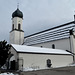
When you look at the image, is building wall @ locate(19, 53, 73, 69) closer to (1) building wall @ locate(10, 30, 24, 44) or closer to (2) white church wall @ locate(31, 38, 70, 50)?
(2) white church wall @ locate(31, 38, 70, 50)

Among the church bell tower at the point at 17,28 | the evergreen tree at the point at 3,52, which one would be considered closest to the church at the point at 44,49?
the church bell tower at the point at 17,28

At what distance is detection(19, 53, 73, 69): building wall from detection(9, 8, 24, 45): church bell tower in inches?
903

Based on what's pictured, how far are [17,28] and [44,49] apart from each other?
71.8 feet

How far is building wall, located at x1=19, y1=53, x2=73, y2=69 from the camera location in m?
17.9

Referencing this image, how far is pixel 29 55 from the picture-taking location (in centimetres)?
1859

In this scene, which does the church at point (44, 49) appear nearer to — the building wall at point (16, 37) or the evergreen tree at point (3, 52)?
the building wall at point (16, 37)

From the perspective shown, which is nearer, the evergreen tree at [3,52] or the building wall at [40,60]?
the evergreen tree at [3,52]

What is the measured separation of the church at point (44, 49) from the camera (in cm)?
1805

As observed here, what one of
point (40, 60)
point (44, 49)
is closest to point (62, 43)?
point (44, 49)

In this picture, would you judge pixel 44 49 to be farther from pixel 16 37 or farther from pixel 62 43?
pixel 16 37

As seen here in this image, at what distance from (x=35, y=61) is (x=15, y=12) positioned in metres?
28.3

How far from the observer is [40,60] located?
19672 mm

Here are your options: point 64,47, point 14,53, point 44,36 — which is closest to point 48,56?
point 14,53

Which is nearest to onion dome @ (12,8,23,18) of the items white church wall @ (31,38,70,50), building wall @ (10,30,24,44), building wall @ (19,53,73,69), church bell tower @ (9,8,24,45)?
church bell tower @ (9,8,24,45)
